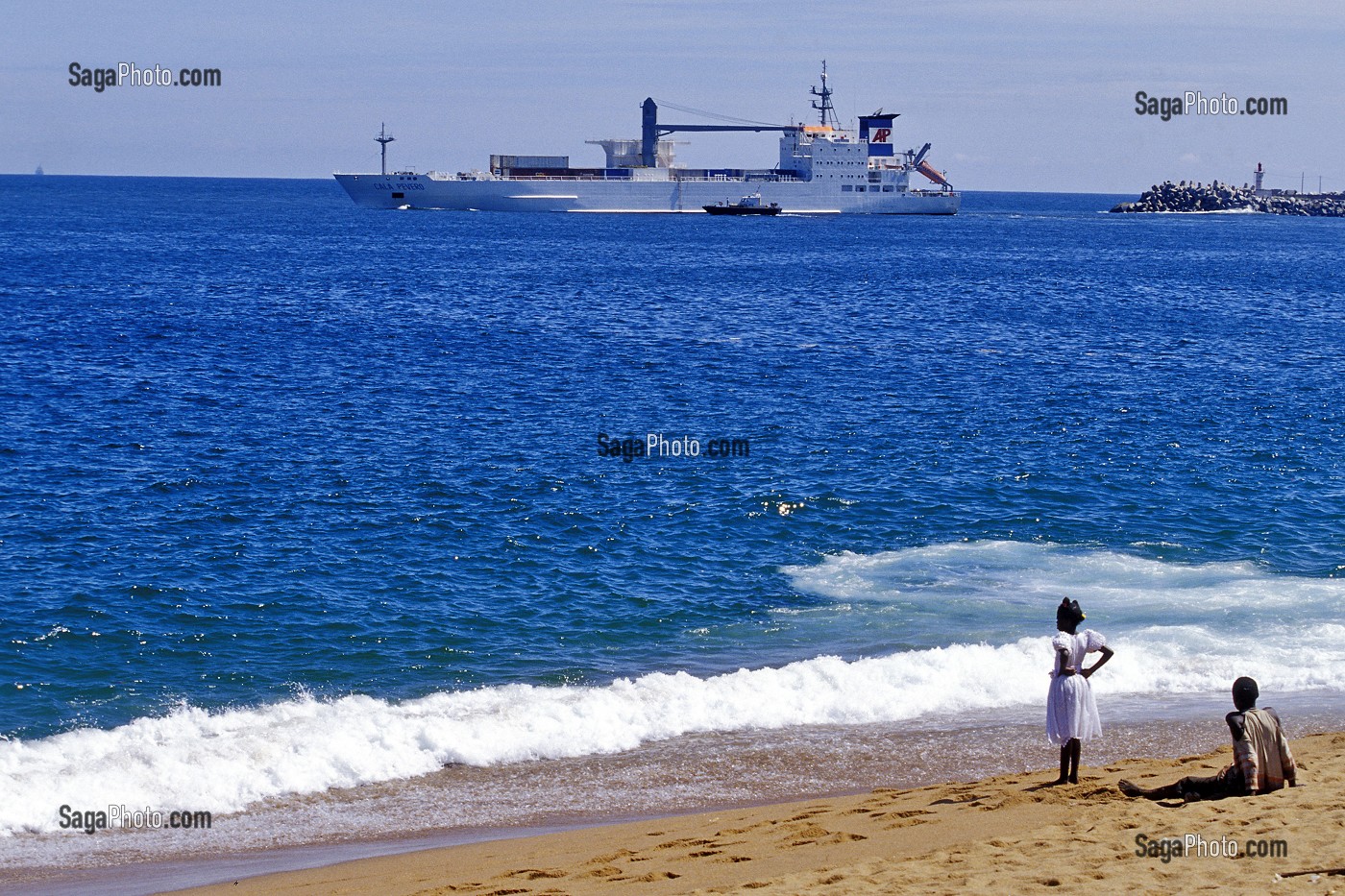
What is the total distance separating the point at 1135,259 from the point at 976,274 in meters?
21.8

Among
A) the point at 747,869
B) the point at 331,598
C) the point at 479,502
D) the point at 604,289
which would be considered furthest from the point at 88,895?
the point at 604,289

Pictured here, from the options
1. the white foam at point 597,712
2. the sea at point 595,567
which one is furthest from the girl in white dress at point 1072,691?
the white foam at point 597,712

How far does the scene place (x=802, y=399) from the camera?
3453 cm

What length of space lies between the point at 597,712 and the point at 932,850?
567 cm

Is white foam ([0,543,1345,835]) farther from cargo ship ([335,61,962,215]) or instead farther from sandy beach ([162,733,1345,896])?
cargo ship ([335,61,962,215])

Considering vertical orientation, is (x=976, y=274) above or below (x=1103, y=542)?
above

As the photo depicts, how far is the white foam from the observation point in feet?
40.2

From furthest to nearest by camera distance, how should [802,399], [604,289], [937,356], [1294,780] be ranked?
[604,289] → [937,356] → [802,399] → [1294,780]

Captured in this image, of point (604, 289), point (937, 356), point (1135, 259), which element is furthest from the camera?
point (1135, 259)

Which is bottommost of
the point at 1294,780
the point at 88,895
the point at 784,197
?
the point at 88,895

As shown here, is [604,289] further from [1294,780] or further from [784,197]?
A: [784,197]

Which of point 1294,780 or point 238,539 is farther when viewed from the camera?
point 238,539

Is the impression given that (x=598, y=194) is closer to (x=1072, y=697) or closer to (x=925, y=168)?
(x=925, y=168)

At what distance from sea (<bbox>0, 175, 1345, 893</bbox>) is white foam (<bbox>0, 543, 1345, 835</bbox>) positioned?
56 mm
